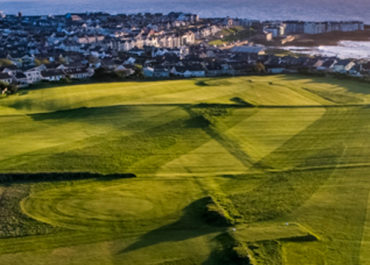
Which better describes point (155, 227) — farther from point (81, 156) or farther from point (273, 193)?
point (81, 156)

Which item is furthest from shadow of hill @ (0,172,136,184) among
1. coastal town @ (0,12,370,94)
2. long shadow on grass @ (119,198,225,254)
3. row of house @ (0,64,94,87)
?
row of house @ (0,64,94,87)

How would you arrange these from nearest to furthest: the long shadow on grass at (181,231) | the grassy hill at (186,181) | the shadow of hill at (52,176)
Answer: the grassy hill at (186,181) < the long shadow on grass at (181,231) < the shadow of hill at (52,176)

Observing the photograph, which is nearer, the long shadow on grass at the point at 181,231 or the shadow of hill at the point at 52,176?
the long shadow on grass at the point at 181,231

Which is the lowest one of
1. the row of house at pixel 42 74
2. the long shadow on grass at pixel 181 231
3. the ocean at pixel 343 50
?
the long shadow on grass at pixel 181 231

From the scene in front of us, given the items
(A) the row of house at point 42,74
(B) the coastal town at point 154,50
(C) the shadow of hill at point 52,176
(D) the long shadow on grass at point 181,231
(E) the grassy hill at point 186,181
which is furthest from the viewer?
(B) the coastal town at point 154,50

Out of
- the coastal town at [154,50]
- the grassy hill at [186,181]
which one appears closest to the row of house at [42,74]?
the coastal town at [154,50]

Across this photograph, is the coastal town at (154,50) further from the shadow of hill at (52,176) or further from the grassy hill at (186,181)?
the shadow of hill at (52,176)

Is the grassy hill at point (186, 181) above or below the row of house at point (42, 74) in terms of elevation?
below

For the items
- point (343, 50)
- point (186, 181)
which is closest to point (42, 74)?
point (186, 181)

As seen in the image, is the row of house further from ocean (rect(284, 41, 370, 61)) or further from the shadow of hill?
ocean (rect(284, 41, 370, 61))
